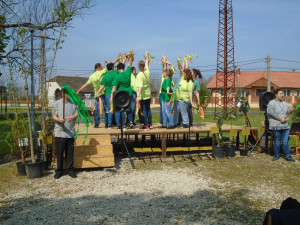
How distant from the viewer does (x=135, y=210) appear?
188 inches

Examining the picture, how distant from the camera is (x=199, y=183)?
246 inches

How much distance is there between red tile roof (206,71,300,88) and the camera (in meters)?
47.1

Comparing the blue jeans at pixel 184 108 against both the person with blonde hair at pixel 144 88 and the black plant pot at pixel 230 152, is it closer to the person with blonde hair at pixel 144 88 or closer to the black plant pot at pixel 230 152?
the person with blonde hair at pixel 144 88

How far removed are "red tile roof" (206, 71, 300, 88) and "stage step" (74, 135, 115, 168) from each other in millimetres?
41704

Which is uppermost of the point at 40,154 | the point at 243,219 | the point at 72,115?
the point at 72,115

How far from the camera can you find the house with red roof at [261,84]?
46578 mm

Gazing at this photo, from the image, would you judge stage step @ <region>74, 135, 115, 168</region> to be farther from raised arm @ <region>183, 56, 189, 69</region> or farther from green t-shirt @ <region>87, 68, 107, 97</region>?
raised arm @ <region>183, 56, 189, 69</region>

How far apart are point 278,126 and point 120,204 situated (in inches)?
195

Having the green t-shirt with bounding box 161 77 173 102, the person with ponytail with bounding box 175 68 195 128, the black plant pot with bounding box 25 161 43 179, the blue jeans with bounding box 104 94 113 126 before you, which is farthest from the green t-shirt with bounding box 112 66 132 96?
the black plant pot with bounding box 25 161 43 179

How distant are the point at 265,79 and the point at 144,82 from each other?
4341 cm

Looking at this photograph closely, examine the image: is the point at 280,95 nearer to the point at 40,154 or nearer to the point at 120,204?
the point at 120,204

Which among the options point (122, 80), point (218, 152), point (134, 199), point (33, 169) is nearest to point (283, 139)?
point (218, 152)

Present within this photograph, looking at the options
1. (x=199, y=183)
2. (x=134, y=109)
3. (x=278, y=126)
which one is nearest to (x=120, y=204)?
(x=199, y=183)

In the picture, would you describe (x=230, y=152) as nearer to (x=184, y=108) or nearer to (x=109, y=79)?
(x=184, y=108)
